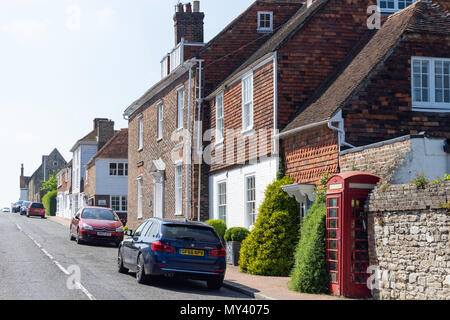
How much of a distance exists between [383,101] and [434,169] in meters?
3.28

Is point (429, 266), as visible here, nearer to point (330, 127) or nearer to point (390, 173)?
point (390, 173)

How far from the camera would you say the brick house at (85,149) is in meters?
63.2

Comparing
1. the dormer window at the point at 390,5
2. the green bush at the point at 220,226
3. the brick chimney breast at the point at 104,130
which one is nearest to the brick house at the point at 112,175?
the brick chimney breast at the point at 104,130

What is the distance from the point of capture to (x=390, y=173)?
13898 millimetres

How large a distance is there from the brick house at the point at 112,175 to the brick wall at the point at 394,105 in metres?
40.3

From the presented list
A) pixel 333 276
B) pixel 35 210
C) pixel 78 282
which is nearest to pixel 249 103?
pixel 333 276

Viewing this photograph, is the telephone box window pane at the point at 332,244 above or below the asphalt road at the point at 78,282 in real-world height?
above

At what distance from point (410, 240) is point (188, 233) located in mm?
4952

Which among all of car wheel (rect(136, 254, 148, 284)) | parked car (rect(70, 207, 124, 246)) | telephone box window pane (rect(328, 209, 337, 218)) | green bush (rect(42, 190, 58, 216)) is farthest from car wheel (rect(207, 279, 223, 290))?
green bush (rect(42, 190, 58, 216))

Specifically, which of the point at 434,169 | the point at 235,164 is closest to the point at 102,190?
the point at 235,164

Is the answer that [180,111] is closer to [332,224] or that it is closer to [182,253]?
[182,253]

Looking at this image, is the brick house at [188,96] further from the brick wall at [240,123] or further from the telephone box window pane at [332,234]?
the telephone box window pane at [332,234]

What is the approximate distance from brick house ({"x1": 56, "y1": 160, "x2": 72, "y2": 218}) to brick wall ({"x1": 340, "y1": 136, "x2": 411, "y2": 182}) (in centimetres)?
5894

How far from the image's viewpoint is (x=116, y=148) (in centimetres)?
5662
